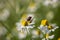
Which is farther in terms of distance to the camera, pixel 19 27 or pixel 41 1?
pixel 41 1

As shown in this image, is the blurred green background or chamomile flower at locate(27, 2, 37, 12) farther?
chamomile flower at locate(27, 2, 37, 12)

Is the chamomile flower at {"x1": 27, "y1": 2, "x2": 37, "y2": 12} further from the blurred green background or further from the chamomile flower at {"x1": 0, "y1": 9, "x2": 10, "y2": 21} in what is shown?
the chamomile flower at {"x1": 0, "y1": 9, "x2": 10, "y2": 21}

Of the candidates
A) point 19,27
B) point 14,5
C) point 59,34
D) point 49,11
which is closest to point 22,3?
point 14,5

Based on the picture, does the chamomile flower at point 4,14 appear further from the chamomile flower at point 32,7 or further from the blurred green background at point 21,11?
the chamomile flower at point 32,7

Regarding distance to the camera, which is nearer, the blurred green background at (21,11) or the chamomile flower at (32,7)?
the blurred green background at (21,11)

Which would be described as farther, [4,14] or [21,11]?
[4,14]

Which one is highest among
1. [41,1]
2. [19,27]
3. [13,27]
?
[41,1]

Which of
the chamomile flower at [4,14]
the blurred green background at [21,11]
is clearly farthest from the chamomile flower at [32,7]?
the chamomile flower at [4,14]

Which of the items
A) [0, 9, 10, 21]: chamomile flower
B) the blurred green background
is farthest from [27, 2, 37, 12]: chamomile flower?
[0, 9, 10, 21]: chamomile flower

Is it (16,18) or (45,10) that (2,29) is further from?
(45,10)

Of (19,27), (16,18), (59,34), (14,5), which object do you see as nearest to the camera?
(19,27)

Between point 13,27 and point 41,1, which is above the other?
point 41,1
